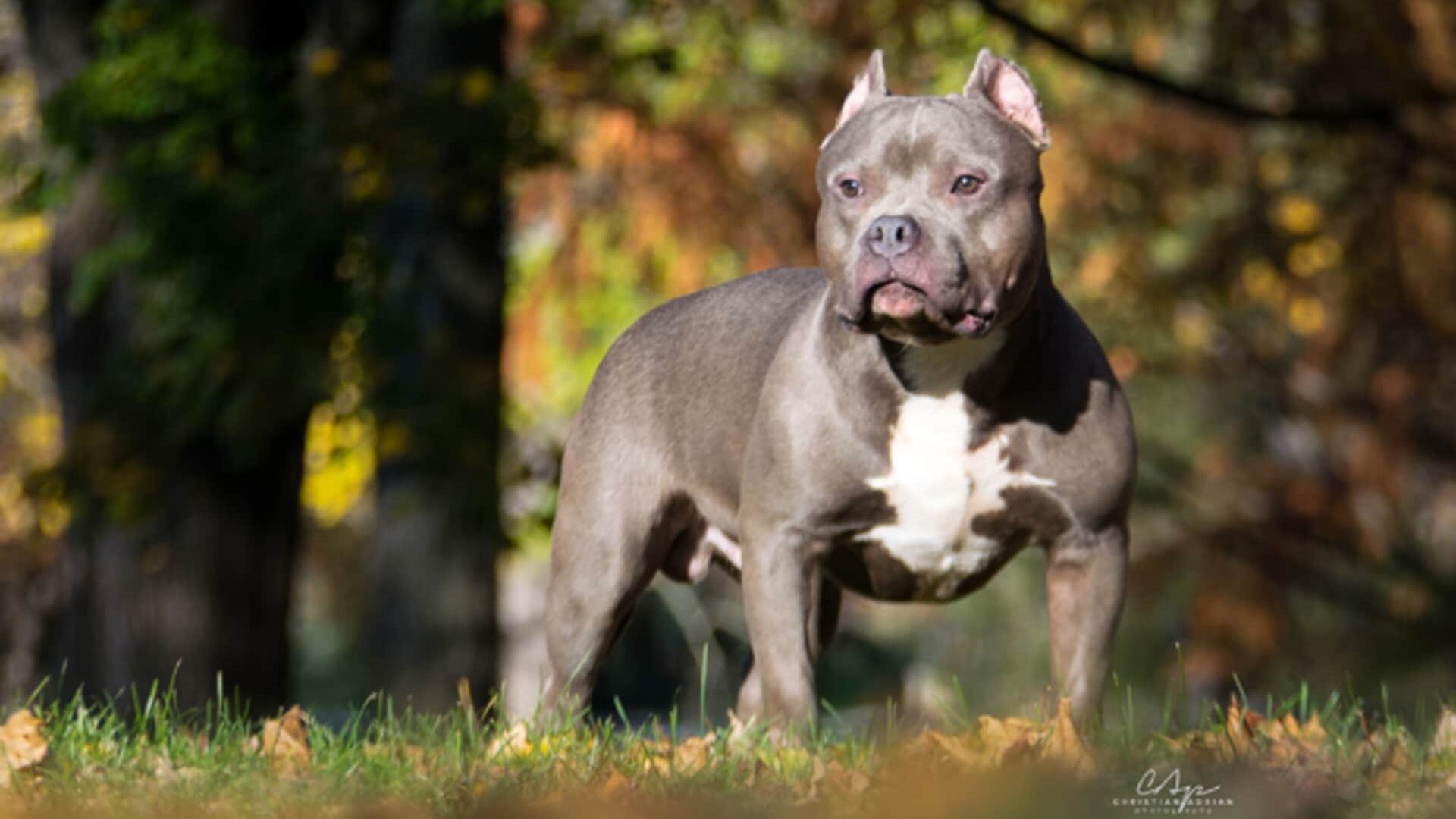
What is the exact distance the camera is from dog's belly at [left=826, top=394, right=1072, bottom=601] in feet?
15.7

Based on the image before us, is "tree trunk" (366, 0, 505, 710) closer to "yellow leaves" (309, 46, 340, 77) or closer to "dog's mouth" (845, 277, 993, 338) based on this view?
"yellow leaves" (309, 46, 340, 77)

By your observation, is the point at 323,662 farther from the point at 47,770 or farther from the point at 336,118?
the point at 47,770

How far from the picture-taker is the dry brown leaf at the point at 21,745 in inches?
174

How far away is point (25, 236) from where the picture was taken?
15.2 meters

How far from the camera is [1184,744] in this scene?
14.8ft

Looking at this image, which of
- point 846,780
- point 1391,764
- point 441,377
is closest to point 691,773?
point 846,780

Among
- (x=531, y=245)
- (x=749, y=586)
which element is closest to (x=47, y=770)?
(x=749, y=586)

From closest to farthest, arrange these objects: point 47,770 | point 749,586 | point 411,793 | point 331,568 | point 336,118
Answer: point 411,793
point 47,770
point 749,586
point 336,118
point 331,568

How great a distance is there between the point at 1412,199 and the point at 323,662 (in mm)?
20867

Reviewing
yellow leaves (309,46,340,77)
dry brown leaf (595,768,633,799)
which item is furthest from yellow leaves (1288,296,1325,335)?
dry brown leaf (595,768,633,799)

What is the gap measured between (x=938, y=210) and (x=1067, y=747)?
121 cm

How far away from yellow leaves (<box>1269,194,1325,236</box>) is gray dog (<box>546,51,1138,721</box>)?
858cm
